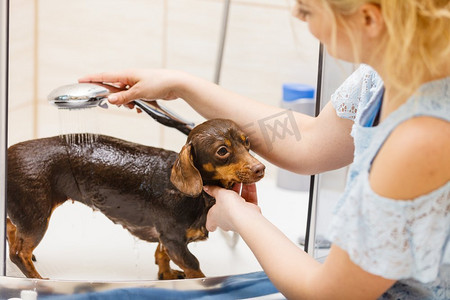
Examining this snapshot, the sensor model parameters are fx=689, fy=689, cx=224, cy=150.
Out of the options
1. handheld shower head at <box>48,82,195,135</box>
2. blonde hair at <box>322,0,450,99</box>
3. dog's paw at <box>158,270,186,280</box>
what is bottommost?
dog's paw at <box>158,270,186,280</box>

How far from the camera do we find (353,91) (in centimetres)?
108

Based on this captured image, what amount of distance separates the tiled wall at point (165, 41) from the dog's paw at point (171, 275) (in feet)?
1.80

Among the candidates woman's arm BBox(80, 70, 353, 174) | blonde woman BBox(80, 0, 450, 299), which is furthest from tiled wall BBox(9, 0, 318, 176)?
blonde woman BBox(80, 0, 450, 299)

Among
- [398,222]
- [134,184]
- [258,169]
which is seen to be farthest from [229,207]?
[398,222]

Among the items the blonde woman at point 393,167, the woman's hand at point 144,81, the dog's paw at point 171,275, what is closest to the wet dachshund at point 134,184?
the dog's paw at point 171,275

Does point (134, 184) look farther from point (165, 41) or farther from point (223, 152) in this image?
point (165, 41)

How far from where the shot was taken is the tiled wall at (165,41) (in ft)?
5.41

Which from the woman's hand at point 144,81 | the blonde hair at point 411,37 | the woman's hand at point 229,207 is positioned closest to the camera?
the blonde hair at point 411,37

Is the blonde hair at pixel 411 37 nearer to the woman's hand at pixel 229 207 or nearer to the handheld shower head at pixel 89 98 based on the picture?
the woman's hand at pixel 229 207

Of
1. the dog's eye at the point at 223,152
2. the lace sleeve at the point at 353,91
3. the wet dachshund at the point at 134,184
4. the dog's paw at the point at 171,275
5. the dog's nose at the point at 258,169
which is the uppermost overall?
the lace sleeve at the point at 353,91

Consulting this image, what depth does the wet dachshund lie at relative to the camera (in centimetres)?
105

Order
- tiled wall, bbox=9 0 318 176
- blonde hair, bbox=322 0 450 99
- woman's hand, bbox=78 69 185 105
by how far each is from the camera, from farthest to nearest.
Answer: tiled wall, bbox=9 0 318 176, woman's hand, bbox=78 69 185 105, blonde hair, bbox=322 0 450 99

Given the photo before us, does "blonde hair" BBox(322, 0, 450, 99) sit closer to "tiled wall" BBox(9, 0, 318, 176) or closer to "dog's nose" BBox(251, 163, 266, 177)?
"dog's nose" BBox(251, 163, 266, 177)

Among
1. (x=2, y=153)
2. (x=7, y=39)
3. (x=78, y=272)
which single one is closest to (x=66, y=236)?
(x=78, y=272)
